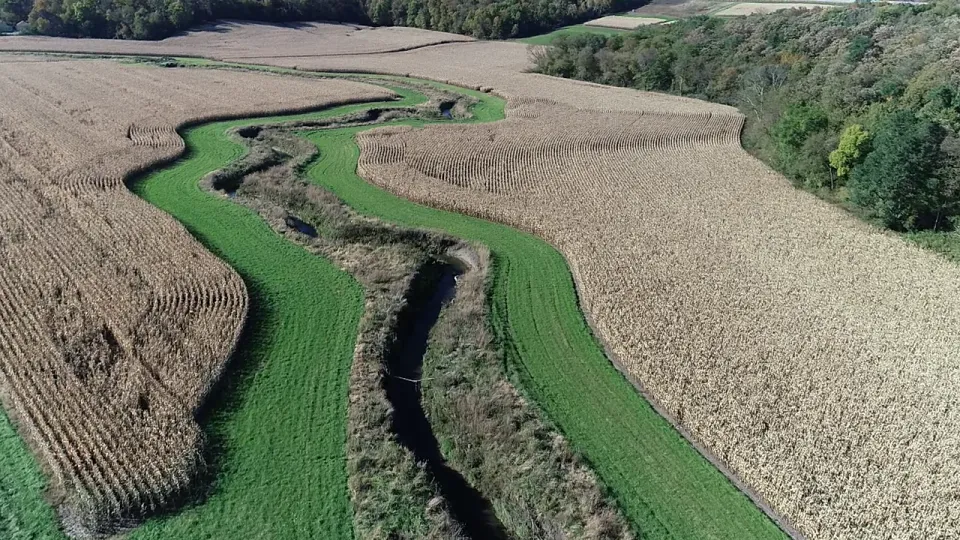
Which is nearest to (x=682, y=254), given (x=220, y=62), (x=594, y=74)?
(x=594, y=74)

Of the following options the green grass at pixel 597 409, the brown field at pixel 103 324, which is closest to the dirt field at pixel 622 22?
the brown field at pixel 103 324

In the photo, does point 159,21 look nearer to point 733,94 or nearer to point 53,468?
point 733,94

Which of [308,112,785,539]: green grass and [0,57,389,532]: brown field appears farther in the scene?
[0,57,389,532]: brown field

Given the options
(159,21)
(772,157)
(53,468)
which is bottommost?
(53,468)

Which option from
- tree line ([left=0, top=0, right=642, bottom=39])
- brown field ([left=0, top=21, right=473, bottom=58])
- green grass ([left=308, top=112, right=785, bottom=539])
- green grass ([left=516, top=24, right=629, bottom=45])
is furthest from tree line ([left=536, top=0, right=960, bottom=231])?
tree line ([left=0, top=0, right=642, bottom=39])

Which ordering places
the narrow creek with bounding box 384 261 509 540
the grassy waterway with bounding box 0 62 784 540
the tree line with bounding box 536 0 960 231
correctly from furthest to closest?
the tree line with bounding box 536 0 960 231, the narrow creek with bounding box 384 261 509 540, the grassy waterway with bounding box 0 62 784 540

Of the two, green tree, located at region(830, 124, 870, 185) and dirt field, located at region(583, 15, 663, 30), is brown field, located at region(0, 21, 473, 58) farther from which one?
green tree, located at region(830, 124, 870, 185)

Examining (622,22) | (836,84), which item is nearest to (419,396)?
(836,84)
